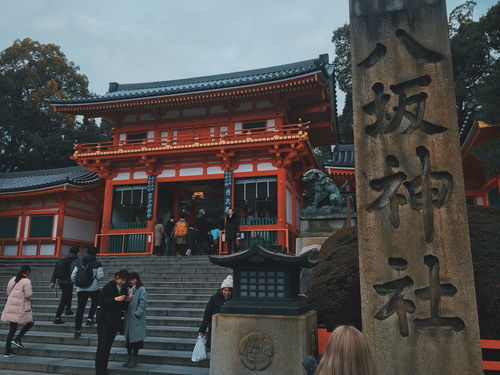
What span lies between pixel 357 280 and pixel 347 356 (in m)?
3.80

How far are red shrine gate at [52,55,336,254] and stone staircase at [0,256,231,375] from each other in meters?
4.86

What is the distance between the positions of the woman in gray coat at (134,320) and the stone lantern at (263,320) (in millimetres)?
1394

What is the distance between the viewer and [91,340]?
675 centimetres

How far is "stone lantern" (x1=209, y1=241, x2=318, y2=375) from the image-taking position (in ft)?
14.3

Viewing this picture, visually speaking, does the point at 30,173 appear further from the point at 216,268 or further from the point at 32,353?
the point at 32,353

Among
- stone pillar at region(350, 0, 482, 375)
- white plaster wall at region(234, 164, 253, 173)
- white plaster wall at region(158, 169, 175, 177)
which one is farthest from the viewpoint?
white plaster wall at region(158, 169, 175, 177)

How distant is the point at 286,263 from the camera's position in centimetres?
475

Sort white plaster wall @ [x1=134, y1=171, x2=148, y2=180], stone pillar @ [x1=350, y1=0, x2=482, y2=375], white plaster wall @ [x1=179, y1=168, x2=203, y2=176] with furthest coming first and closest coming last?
1. white plaster wall @ [x1=134, y1=171, x2=148, y2=180]
2. white plaster wall @ [x1=179, y1=168, x2=203, y2=176]
3. stone pillar @ [x1=350, y1=0, x2=482, y2=375]

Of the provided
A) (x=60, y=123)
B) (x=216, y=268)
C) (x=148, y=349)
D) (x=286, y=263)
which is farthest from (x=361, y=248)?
(x=60, y=123)

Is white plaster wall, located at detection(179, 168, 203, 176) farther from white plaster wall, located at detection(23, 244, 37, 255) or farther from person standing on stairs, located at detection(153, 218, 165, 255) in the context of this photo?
white plaster wall, located at detection(23, 244, 37, 255)

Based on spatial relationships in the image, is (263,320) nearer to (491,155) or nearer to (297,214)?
(491,155)

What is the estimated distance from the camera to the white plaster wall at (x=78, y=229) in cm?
1834

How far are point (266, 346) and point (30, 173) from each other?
75.2 ft

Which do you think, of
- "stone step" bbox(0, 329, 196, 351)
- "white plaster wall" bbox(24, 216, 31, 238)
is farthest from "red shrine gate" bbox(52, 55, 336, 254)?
"stone step" bbox(0, 329, 196, 351)
